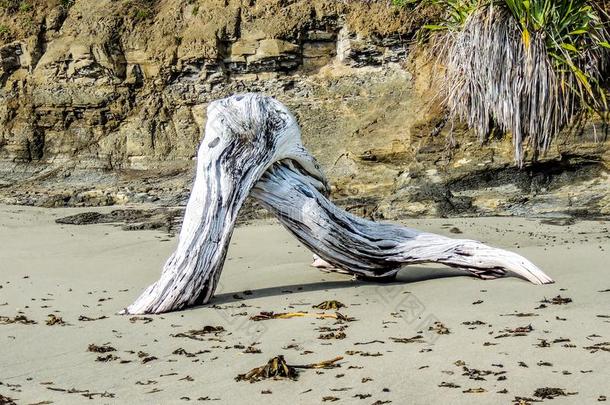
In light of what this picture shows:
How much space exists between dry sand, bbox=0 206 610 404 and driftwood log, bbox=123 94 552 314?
0.58 feet

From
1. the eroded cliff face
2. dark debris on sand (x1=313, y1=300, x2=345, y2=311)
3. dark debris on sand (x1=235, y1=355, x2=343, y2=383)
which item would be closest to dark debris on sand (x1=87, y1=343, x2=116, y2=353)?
dark debris on sand (x1=235, y1=355, x2=343, y2=383)

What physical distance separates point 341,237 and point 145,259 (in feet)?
7.68

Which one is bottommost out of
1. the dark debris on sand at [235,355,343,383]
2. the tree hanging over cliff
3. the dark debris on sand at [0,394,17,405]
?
the dark debris on sand at [0,394,17,405]

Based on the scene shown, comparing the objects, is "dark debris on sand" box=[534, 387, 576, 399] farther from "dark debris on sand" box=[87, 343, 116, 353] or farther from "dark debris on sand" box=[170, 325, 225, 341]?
"dark debris on sand" box=[87, 343, 116, 353]

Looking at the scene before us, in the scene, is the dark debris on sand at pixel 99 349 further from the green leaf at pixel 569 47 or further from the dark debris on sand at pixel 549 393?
the green leaf at pixel 569 47

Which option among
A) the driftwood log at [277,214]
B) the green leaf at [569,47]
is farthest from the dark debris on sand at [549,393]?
the green leaf at [569,47]

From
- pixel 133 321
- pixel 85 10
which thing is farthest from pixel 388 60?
pixel 133 321

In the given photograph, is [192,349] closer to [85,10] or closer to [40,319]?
[40,319]

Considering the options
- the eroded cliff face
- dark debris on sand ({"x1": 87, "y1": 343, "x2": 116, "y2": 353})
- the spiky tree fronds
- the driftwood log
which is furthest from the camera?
Result: the eroded cliff face

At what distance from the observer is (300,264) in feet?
27.6

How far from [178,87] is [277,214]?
7151mm

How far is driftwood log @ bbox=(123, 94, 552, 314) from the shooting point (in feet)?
22.7

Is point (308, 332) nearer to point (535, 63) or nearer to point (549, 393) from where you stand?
point (549, 393)

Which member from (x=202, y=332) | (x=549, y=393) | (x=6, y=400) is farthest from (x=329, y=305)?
(x=6, y=400)
